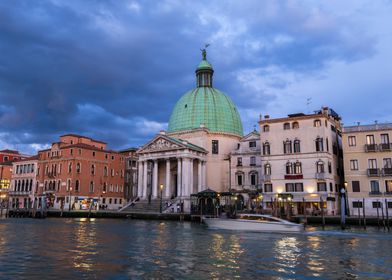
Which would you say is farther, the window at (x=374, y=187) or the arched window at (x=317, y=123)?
the arched window at (x=317, y=123)

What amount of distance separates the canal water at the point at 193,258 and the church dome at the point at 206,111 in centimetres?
4476

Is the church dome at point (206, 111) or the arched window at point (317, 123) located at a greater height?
the church dome at point (206, 111)

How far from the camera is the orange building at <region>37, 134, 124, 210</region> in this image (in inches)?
2662

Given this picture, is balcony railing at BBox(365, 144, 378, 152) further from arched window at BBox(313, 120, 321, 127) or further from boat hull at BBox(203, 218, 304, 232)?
boat hull at BBox(203, 218, 304, 232)

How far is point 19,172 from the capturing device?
259 ft

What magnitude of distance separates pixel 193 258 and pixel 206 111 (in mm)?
53311

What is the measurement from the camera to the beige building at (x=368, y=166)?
4591 cm

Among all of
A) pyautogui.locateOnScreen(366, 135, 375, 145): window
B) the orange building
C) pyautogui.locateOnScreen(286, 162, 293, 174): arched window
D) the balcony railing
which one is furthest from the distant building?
pyautogui.locateOnScreen(366, 135, 375, 145): window

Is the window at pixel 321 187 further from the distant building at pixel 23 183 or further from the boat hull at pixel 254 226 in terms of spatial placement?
the distant building at pixel 23 183

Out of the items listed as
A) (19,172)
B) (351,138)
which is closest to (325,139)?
(351,138)

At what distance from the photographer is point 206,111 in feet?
230

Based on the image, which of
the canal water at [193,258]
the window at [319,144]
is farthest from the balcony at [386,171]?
the canal water at [193,258]

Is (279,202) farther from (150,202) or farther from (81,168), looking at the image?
(81,168)

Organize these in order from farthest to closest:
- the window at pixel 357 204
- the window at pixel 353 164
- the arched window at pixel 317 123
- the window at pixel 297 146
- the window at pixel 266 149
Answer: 1. the window at pixel 266 149
2. the window at pixel 297 146
3. the arched window at pixel 317 123
4. the window at pixel 353 164
5. the window at pixel 357 204
